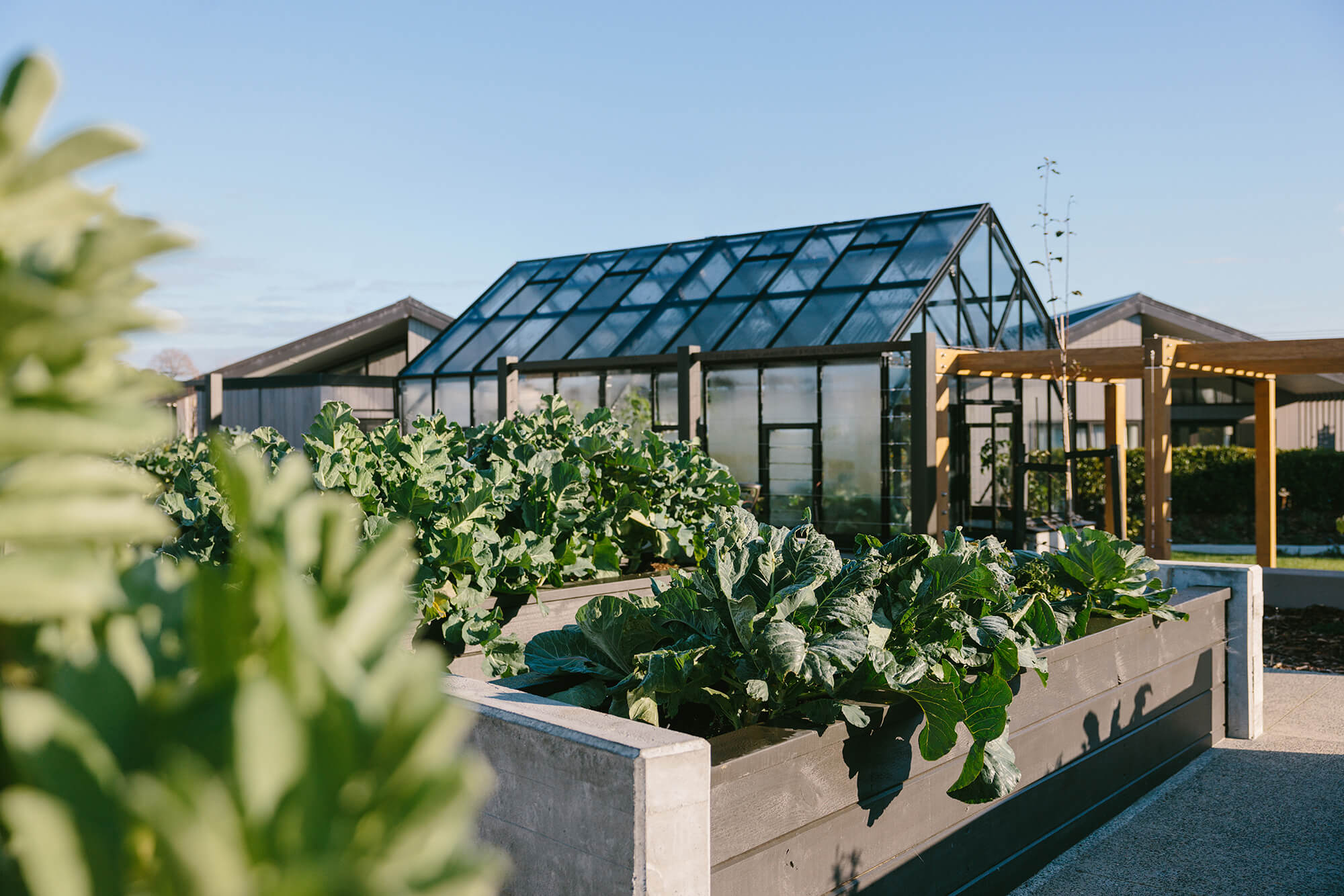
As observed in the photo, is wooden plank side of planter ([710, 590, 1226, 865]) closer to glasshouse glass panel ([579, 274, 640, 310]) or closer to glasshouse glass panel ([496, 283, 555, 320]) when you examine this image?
glasshouse glass panel ([579, 274, 640, 310])

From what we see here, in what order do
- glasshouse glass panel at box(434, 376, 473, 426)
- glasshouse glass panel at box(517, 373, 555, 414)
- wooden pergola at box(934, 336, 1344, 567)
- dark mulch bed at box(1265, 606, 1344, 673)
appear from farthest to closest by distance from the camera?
glasshouse glass panel at box(434, 376, 473, 426)
glasshouse glass panel at box(517, 373, 555, 414)
wooden pergola at box(934, 336, 1344, 567)
dark mulch bed at box(1265, 606, 1344, 673)

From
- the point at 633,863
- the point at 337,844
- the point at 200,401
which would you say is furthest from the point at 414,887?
the point at 200,401

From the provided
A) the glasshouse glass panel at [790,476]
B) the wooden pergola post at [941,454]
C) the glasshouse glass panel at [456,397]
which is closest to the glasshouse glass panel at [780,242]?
the glasshouse glass panel at [790,476]

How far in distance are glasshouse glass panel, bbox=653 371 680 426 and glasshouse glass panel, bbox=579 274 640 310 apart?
8.61 ft

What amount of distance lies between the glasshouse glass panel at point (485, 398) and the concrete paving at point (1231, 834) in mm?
13854

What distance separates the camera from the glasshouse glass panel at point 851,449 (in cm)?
1350

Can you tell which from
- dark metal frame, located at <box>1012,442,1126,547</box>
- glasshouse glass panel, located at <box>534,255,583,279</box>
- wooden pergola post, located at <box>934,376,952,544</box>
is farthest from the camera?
glasshouse glass panel, located at <box>534,255,583,279</box>

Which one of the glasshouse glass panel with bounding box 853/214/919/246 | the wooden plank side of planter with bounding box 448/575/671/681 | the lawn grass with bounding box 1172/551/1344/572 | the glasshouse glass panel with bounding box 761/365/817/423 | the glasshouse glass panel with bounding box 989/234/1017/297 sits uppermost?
the glasshouse glass panel with bounding box 853/214/919/246

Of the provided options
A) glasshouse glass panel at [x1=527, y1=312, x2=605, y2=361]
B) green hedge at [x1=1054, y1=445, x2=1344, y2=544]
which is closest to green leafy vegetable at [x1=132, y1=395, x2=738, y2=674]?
glasshouse glass panel at [x1=527, y1=312, x2=605, y2=361]

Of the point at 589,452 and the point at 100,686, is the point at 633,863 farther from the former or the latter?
the point at 589,452

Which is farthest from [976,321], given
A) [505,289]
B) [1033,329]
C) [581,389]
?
[505,289]

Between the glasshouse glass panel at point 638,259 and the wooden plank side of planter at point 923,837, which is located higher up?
the glasshouse glass panel at point 638,259

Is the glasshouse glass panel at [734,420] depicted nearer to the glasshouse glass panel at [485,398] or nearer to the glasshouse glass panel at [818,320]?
the glasshouse glass panel at [818,320]

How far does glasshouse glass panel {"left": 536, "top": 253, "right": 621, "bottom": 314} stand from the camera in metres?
18.1
